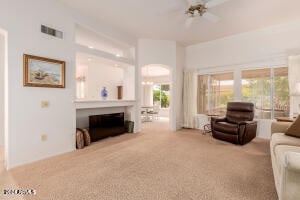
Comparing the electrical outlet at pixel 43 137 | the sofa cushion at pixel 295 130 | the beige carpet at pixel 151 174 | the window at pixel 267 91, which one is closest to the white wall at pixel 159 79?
the window at pixel 267 91

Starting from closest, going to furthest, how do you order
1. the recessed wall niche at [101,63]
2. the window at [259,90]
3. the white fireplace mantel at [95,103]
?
the white fireplace mantel at [95,103] < the recessed wall niche at [101,63] < the window at [259,90]

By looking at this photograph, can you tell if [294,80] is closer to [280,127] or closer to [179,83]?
[280,127]

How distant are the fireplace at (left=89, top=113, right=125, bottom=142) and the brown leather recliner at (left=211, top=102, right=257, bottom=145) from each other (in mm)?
2620

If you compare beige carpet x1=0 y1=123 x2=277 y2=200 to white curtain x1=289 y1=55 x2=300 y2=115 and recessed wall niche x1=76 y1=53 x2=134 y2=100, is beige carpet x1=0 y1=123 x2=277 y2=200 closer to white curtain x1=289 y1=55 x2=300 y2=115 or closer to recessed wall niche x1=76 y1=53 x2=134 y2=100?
white curtain x1=289 y1=55 x2=300 y2=115

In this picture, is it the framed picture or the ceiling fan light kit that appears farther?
the ceiling fan light kit

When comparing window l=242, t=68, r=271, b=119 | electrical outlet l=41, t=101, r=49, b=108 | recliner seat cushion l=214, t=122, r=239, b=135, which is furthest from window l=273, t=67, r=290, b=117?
electrical outlet l=41, t=101, r=49, b=108

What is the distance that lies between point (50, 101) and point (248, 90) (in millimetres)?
5062

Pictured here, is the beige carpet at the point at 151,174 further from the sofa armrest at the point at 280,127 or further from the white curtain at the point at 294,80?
the white curtain at the point at 294,80

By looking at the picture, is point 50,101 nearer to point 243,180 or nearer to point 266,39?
point 243,180

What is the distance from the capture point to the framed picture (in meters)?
2.68

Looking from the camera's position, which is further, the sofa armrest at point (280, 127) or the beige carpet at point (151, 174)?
the sofa armrest at point (280, 127)

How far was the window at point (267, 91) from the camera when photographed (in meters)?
4.15

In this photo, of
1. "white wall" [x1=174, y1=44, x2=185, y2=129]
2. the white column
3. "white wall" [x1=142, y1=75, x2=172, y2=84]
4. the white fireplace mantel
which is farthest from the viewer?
"white wall" [x1=142, y1=75, x2=172, y2=84]

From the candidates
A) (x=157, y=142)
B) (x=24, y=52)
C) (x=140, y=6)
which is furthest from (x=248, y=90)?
(x=24, y=52)
